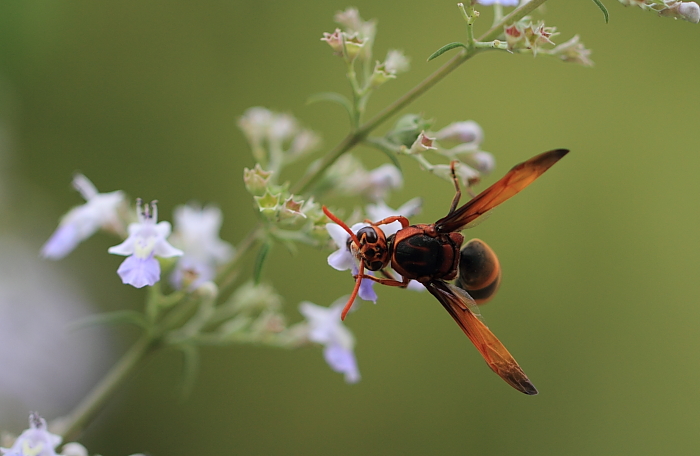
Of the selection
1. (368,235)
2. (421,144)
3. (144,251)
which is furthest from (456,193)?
(144,251)

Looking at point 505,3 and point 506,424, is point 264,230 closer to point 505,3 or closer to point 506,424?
point 505,3

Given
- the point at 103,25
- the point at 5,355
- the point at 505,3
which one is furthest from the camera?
the point at 103,25

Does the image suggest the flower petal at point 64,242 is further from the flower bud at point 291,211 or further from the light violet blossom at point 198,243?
the flower bud at point 291,211

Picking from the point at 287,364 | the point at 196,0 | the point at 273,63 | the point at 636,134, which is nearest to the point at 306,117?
the point at 273,63

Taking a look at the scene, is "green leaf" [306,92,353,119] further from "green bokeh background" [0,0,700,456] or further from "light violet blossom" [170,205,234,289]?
"green bokeh background" [0,0,700,456]

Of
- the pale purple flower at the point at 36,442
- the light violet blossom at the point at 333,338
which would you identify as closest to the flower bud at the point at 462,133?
the light violet blossom at the point at 333,338

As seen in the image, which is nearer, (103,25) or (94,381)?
(94,381)

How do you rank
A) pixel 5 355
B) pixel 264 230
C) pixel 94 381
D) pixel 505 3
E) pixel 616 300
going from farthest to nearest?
pixel 616 300, pixel 94 381, pixel 5 355, pixel 264 230, pixel 505 3

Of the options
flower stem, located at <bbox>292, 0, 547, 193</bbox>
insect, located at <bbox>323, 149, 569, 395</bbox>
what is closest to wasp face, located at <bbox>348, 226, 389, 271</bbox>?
insect, located at <bbox>323, 149, 569, 395</bbox>
